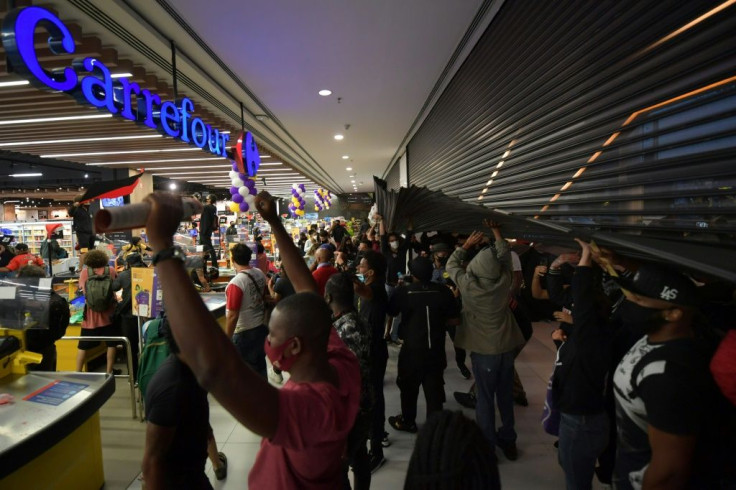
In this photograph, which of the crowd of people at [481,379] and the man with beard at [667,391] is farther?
the man with beard at [667,391]

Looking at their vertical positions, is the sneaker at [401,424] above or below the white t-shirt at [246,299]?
below

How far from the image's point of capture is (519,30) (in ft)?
9.68

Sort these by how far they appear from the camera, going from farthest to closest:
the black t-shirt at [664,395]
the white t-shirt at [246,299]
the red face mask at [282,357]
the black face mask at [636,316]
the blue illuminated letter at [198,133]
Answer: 1. the blue illuminated letter at [198,133]
2. the white t-shirt at [246,299]
3. the black face mask at [636,316]
4. the black t-shirt at [664,395]
5. the red face mask at [282,357]

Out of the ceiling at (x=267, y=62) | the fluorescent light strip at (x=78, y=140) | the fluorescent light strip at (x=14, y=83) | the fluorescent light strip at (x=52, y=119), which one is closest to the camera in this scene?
the ceiling at (x=267, y=62)

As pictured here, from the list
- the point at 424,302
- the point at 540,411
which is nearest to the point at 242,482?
the point at 424,302

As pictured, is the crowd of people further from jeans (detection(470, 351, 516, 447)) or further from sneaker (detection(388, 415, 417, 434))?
sneaker (detection(388, 415, 417, 434))

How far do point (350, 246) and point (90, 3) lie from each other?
6379mm

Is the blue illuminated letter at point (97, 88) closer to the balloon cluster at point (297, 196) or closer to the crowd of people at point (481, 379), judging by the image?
the crowd of people at point (481, 379)

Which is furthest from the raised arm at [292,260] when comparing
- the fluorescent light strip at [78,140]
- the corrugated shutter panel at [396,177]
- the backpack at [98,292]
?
the corrugated shutter panel at [396,177]

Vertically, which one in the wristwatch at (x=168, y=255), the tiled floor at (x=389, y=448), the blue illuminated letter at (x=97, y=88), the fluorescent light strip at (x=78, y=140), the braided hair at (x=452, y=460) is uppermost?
the fluorescent light strip at (x=78, y=140)

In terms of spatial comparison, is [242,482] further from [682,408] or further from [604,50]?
[604,50]

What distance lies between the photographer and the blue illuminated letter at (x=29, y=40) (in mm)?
2569

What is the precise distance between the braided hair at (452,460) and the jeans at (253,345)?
319cm

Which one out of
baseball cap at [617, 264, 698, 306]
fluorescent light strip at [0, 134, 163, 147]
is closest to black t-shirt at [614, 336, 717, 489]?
baseball cap at [617, 264, 698, 306]
